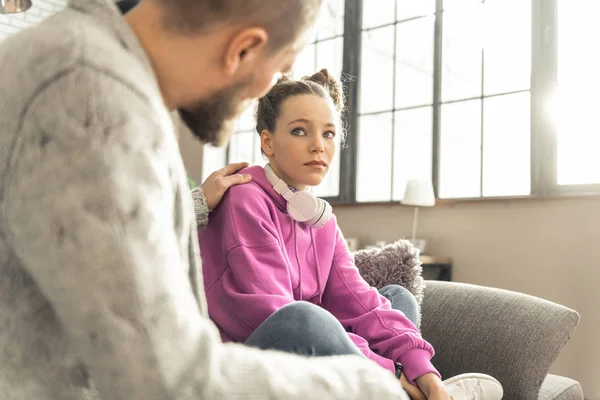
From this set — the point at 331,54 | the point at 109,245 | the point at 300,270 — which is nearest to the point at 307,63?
the point at 331,54

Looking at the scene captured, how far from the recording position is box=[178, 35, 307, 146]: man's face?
64 cm

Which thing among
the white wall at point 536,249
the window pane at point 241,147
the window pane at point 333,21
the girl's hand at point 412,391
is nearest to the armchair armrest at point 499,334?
the girl's hand at point 412,391

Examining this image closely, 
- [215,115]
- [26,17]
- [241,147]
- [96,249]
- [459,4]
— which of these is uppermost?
[26,17]

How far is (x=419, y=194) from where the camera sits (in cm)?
370

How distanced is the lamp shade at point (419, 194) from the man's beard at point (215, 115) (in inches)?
119

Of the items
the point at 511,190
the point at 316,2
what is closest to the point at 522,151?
the point at 511,190

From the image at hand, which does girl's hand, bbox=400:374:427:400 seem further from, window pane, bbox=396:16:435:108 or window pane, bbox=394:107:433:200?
window pane, bbox=396:16:435:108

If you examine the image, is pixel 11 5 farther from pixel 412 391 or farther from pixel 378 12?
pixel 378 12

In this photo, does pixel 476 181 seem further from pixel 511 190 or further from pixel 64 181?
pixel 64 181

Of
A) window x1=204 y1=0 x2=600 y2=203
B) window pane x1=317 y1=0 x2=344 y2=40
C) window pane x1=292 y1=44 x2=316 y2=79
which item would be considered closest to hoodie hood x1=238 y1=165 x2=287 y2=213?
window x1=204 y1=0 x2=600 y2=203

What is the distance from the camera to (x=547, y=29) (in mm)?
3598

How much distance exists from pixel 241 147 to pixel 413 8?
1882 mm

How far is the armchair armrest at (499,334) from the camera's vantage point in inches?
60.2

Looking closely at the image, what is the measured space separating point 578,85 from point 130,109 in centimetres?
350
